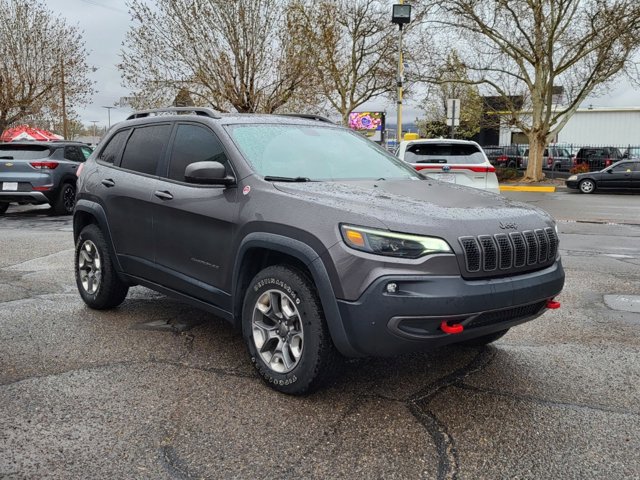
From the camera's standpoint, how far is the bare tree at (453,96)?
27656mm

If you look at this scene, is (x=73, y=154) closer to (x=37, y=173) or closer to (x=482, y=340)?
(x=37, y=173)

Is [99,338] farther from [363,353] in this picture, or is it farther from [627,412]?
[627,412]

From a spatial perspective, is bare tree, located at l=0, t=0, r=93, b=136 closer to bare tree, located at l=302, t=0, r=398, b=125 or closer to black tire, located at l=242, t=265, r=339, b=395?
bare tree, located at l=302, t=0, r=398, b=125

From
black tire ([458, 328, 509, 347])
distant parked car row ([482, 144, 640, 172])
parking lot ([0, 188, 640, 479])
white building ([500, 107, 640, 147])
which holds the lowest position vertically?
parking lot ([0, 188, 640, 479])

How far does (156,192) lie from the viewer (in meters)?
4.63

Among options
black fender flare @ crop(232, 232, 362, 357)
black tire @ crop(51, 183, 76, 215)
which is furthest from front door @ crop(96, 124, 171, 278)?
black tire @ crop(51, 183, 76, 215)

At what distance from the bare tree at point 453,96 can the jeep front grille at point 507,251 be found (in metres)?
25.0

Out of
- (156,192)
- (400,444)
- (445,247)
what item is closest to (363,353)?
(400,444)

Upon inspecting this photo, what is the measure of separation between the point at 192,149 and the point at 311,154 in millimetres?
885

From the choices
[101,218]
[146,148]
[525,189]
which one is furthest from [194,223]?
[525,189]

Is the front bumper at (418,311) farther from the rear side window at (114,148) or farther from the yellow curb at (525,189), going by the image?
the yellow curb at (525,189)

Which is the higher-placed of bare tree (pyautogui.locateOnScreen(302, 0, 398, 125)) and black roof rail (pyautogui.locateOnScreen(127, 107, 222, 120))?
bare tree (pyautogui.locateOnScreen(302, 0, 398, 125))

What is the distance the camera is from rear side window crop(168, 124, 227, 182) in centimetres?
431

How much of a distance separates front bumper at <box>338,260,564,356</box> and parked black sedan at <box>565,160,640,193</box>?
21887mm
